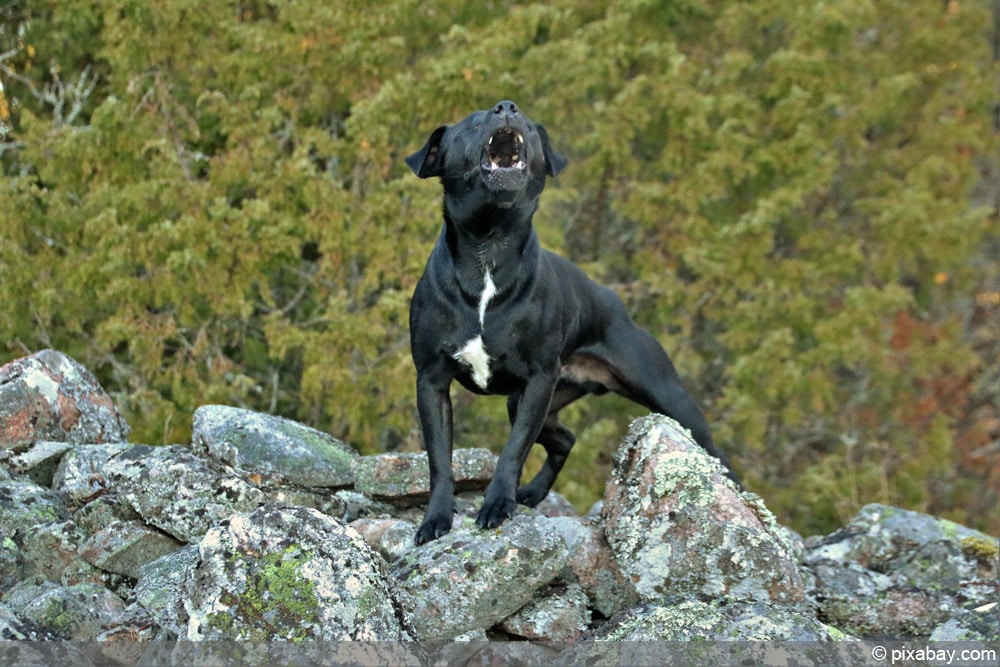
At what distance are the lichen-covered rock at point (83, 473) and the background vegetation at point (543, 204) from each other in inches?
169

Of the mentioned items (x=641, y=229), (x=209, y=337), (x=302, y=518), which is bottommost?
(x=209, y=337)

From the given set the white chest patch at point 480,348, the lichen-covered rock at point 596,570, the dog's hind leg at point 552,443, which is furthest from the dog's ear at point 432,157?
the lichen-covered rock at point 596,570

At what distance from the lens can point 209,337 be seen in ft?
36.4

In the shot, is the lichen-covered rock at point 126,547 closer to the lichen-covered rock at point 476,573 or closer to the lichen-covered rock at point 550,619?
the lichen-covered rock at point 476,573

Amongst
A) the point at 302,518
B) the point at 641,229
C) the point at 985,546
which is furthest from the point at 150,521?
the point at 641,229

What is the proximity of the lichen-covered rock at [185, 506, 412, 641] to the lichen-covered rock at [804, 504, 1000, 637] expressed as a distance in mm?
2247

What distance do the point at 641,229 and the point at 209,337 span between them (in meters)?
4.62

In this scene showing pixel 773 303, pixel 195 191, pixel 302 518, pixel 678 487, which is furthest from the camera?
pixel 773 303

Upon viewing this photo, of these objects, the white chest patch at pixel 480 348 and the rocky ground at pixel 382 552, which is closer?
the rocky ground at pixel 382 552

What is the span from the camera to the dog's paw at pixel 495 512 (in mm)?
4668

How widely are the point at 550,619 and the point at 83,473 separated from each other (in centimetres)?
243

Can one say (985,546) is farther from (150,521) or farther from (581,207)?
(581,207)

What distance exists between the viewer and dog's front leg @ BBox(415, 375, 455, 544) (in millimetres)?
4914

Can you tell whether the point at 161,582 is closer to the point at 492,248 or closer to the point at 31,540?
the point at 31,540
